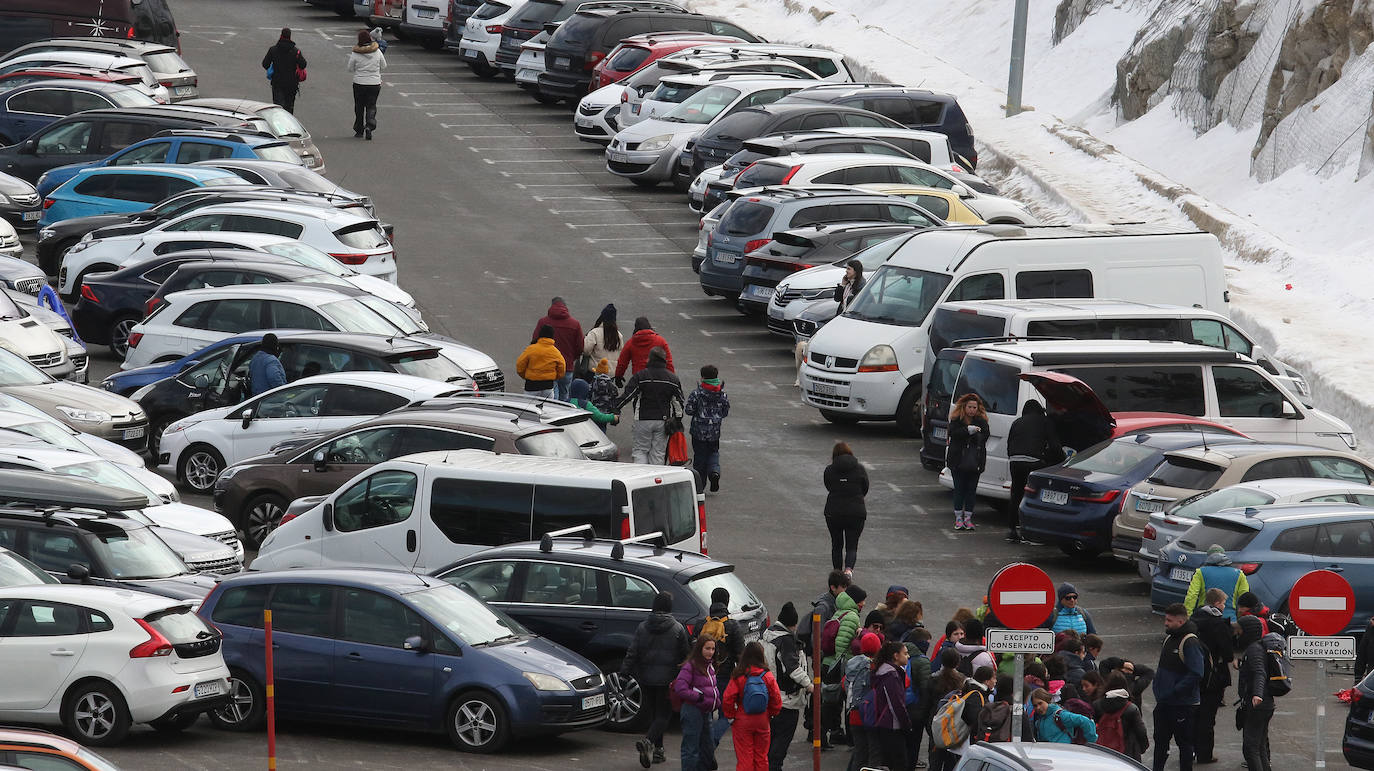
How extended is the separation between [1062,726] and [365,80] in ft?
90.2

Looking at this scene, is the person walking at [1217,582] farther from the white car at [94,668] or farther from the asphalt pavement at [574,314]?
the white car at [94,668]

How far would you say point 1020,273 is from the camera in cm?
2461

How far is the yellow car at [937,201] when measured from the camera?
30.2m

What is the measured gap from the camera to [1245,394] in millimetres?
21953

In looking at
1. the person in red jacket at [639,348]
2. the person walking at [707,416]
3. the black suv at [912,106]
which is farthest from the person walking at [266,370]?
the black suv at [912,106]

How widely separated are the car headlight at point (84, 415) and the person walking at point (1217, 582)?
11864 millimetres

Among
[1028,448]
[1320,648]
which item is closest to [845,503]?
[1028,448]

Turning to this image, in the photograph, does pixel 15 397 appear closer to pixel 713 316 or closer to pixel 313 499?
pixel 313 499

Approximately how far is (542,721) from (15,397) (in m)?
9.50

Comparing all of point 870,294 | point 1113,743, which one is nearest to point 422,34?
point 870,294

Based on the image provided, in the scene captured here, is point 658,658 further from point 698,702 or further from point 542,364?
point 542,364

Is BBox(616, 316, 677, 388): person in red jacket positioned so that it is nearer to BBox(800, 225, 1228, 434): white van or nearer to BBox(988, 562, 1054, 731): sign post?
BBox(800, 225, 1228, 434): white van

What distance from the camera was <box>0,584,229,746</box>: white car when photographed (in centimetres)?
1420

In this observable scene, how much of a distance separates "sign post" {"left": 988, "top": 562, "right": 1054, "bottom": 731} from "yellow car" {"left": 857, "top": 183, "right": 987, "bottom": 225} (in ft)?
58.5
